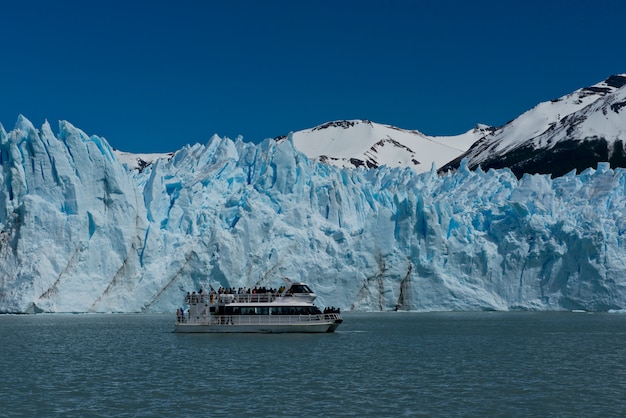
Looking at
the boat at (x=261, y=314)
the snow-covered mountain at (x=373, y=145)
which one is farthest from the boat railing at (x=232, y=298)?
the snow-covered mountain at (x=373, y=145)

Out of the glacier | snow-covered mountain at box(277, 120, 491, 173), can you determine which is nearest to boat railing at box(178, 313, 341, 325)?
the glacier

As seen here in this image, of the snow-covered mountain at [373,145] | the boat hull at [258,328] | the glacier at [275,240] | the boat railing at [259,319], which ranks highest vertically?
the snow-covered mountain at [373,145]

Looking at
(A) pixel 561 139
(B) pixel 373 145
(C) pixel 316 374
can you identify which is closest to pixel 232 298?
(C) pixel 316 374

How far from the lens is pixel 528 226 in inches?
2370

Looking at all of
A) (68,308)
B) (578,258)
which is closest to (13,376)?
(68,308)

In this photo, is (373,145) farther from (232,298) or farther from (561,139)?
(232,298)

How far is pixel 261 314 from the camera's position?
42.3 metres

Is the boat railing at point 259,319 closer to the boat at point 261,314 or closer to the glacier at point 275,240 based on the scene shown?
the boat at point 261,314

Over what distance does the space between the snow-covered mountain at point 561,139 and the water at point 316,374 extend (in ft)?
258

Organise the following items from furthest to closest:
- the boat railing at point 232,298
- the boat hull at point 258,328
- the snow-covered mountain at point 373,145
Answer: the snow-covered mountain at point 373,145 → the boat railing at point 232,298 → the boat hull at point 258,328

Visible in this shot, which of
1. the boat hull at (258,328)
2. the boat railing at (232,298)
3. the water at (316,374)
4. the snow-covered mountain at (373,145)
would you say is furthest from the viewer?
the snow-covered mountain at (373,145)

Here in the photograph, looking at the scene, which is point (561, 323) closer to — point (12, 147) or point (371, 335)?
point (371, 335)

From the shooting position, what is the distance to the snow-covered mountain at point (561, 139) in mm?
114812

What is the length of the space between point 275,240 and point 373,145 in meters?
124
